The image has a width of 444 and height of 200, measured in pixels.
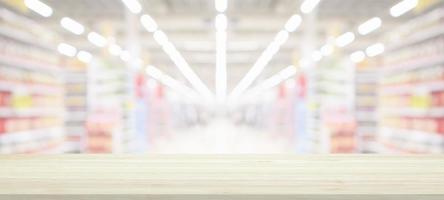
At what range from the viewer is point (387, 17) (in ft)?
44.0

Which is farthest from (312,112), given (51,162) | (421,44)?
(51,162)

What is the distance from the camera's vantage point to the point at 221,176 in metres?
1.04

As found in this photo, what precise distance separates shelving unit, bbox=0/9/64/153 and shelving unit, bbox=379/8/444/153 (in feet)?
15.9

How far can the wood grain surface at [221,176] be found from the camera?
86cm

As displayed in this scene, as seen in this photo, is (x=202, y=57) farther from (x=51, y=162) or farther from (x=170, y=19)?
(x=51, y=162)

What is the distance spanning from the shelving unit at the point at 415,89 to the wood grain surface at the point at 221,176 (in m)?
4.61

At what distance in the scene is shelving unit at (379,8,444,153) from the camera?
5.63 m

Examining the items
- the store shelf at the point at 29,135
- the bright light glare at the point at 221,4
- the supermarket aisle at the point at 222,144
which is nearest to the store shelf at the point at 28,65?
the store shelf at the point at 29,135

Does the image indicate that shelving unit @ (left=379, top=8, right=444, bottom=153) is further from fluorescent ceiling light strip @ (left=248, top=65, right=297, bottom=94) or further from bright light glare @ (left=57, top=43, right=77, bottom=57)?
fluorescent ceiling light strip @ (left=248, top=65, right=297, bottom=94)

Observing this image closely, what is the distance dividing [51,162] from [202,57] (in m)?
20.7

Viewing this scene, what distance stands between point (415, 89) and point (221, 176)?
5912 mm

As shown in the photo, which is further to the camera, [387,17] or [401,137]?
[387,17]

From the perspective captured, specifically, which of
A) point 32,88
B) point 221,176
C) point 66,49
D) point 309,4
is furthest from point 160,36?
point 221,176

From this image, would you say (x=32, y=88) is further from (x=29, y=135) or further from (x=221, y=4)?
(x=221, y=4)
